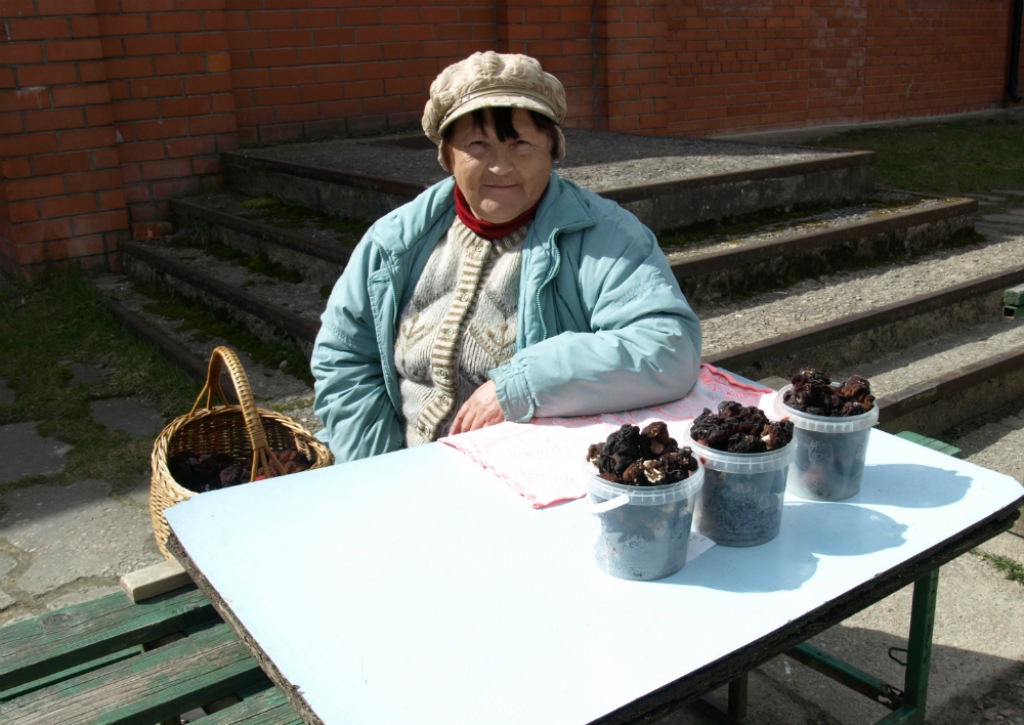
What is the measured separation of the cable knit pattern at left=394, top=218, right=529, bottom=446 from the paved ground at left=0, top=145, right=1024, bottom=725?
0.94 meters

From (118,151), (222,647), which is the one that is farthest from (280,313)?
(222,647)

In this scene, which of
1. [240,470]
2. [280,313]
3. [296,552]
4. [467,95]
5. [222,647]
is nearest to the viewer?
[296,552]

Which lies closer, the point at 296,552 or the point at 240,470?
the point at 296,552

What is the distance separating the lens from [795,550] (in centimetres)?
140

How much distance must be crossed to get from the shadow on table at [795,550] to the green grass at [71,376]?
2.59m

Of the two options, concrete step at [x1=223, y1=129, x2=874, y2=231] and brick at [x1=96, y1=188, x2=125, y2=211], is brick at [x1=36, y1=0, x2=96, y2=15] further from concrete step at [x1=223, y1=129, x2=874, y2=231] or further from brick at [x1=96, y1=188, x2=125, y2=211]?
concrete step at [x1=223, y1=129, x2=874, y2=231]

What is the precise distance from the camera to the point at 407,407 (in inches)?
89.4

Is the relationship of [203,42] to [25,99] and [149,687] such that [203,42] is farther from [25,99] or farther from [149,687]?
[149,687]

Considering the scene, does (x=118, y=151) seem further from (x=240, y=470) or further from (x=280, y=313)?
(x=240, y=470)

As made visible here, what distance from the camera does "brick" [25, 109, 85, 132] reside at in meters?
5.29

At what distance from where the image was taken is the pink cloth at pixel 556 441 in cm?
161

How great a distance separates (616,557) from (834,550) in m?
0.34

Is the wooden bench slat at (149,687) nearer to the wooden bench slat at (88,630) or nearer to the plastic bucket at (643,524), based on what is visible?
the wooden bench slat at (88,630)

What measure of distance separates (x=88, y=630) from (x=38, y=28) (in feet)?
15.0
